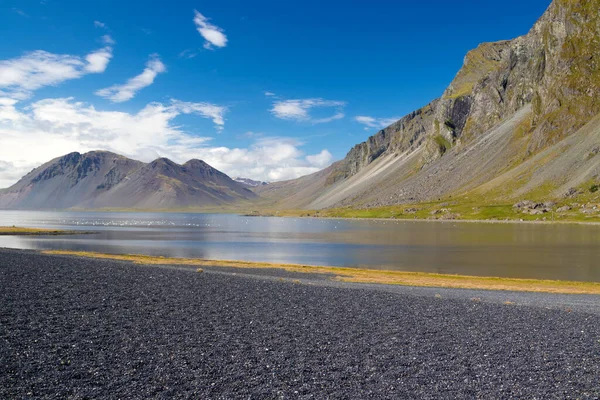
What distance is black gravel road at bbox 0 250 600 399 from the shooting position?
11781 millimetres

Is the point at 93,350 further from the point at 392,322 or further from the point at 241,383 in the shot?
the point at 392,322

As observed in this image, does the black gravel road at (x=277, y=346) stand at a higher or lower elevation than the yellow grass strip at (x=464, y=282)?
higher

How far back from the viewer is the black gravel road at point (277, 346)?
11.8 m

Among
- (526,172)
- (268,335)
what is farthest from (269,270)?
(526,172)

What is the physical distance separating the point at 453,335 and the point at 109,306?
14.5 meters

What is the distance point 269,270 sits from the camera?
46.2 metres

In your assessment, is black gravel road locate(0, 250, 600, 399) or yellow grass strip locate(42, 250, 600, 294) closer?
black gravel road locate(0, 250, 600, 399)

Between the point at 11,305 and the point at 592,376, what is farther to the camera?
the point at 11,305

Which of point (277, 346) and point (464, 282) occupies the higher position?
point (277, 346)

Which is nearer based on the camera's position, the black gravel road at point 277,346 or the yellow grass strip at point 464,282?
the black gravel road at point 277,346

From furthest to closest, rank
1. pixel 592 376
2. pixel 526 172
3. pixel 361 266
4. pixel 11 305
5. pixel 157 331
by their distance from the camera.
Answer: pixel 526 172 → pixel 361 266 → pixel 11 305 → pixel 157 331 → pixel 592 376

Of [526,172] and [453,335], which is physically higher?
[526,172]

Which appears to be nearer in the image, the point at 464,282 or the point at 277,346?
the point at 277,346

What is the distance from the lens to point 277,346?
1530 centimetres
